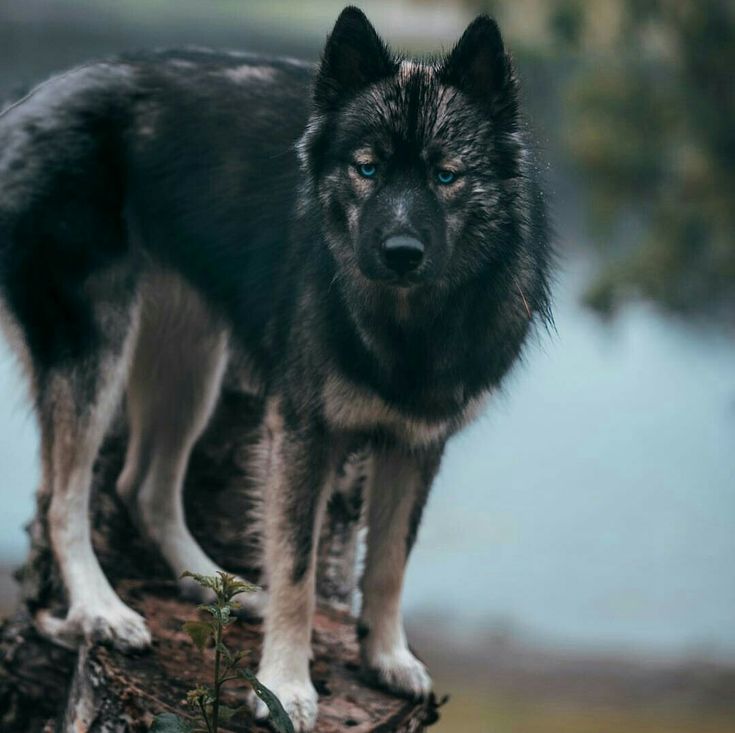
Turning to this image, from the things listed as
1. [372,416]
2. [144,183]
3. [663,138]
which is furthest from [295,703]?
[663,138]

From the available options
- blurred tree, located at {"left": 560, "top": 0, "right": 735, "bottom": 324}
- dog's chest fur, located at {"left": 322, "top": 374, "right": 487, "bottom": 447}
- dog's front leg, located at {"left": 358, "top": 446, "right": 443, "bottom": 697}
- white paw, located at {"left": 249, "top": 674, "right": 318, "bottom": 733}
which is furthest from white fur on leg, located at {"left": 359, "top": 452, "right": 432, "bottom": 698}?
blurred tree, located at {"left": 560, "top": 0, "right": 735, "bottom": 324}

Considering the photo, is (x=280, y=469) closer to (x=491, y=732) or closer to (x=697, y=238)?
(x=697, y=238)

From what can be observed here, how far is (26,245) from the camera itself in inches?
121

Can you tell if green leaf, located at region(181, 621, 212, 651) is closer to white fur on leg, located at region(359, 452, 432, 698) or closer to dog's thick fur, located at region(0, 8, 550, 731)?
dog's thick fur, located at region(0, 8, 550, 731)

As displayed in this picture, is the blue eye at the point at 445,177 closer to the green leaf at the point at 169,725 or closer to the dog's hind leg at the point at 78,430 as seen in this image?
the dog's hind leg at the point at 78,430

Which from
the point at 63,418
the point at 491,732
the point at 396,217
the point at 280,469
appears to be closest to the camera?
the point at 396,217

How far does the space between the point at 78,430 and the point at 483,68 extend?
139cm

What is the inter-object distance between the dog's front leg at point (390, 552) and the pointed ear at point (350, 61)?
0.90 m

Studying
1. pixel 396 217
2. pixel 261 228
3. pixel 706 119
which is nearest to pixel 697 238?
pixel 706 119

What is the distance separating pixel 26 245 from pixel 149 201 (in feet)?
Result: 1.12

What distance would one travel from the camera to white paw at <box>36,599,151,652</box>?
2818 millimetres

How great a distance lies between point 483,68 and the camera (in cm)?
255

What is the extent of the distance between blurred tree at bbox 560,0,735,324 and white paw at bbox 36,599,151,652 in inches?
184

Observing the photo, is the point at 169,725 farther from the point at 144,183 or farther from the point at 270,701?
the point at 144,183
